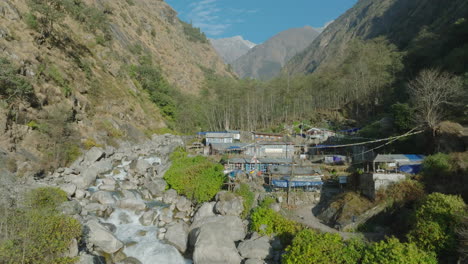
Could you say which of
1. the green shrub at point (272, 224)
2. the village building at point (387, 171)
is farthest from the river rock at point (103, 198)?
the village building at point (387, 171)

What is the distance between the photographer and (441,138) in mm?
24469

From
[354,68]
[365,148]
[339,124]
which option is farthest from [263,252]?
[354,68]

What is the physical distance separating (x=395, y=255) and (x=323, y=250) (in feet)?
11.5

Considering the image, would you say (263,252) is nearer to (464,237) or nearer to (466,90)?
(464,237)

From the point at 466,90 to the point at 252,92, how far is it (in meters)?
44.0

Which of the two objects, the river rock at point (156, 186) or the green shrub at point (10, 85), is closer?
the green shrub at point (10, 85)

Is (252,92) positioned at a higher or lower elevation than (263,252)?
higher

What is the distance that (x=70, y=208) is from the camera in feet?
60.2

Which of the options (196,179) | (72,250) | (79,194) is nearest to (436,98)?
(196,179)

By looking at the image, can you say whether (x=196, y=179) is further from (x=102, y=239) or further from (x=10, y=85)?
(x=10, y=85)

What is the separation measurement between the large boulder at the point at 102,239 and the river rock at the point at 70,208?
7.71 feet

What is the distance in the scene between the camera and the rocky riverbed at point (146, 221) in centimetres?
1636

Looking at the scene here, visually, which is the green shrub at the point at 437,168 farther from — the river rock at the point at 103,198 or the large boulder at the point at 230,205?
the river rock at the point at 103,198

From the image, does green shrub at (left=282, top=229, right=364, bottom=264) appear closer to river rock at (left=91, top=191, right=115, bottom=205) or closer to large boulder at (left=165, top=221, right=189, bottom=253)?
large boulder at (left=165, top=221, right=189, bottom=253)
